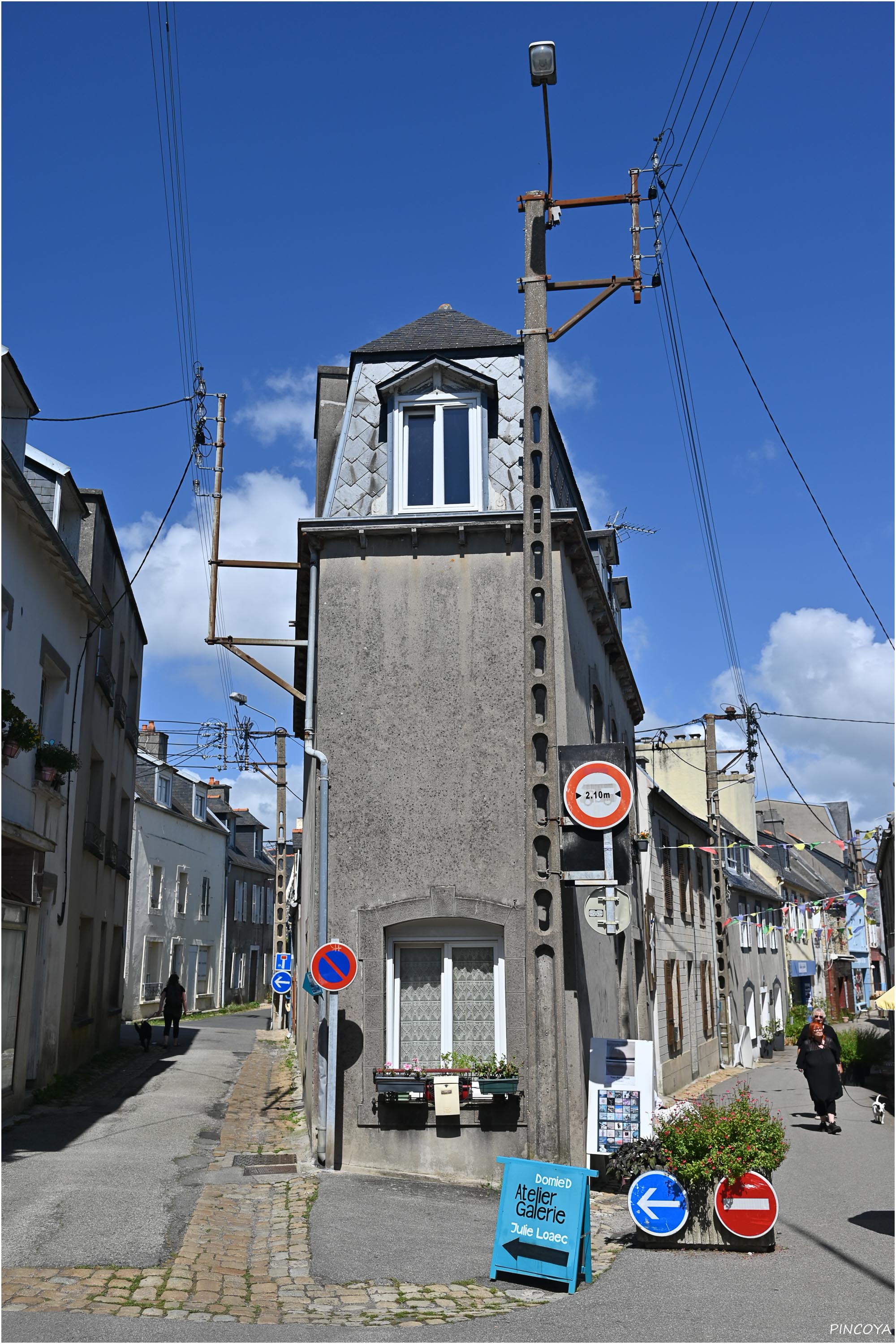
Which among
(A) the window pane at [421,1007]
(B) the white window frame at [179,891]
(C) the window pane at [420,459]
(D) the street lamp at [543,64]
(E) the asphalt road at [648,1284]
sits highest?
(D) the street lamp at [543,64]

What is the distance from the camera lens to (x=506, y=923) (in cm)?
1102

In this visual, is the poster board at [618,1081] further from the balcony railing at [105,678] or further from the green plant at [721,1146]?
the balcony railing at [105,678]

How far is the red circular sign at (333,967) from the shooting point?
10594 millimetres

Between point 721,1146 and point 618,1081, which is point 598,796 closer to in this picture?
point 721,1146

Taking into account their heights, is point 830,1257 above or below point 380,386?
below

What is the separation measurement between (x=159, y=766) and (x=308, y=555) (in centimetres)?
2724

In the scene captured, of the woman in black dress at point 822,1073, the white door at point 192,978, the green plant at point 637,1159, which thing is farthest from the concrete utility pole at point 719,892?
the white door at point 192,978

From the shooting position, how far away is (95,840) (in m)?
18.6

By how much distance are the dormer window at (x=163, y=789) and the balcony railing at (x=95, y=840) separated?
60.4 feet

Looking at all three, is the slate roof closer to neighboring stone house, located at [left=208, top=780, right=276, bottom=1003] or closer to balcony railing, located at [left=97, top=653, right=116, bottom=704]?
balcony railing, located at [left=97, top=653, right=116, bottom=704]

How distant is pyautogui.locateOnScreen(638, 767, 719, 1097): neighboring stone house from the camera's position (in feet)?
68.2

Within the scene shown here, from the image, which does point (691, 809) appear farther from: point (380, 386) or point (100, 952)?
point (380, 386)

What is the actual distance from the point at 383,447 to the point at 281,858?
731 inches

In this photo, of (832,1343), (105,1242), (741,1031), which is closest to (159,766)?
(741,1031)
